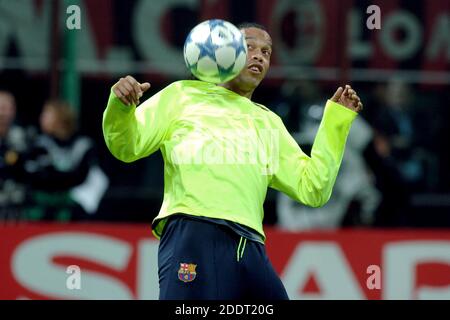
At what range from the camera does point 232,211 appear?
6215 mm

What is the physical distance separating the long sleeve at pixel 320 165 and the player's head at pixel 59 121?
430cm

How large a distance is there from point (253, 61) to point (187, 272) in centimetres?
117

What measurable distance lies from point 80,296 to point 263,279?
374 cm

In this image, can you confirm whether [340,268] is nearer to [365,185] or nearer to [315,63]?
[365,185]

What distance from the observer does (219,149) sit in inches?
247

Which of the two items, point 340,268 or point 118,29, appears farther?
point 118,29

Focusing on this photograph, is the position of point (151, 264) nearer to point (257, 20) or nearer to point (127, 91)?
point (257, 20)

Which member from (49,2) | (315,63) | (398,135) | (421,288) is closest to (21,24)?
(49,2)

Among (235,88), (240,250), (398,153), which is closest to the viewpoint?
(240,250)

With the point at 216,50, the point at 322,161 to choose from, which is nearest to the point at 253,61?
the point at 216,50

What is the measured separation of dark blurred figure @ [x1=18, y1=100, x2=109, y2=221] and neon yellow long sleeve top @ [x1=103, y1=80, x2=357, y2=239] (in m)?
4.12

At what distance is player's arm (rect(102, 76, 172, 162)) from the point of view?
20.2ft

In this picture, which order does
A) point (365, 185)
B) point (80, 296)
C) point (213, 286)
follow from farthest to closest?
point (365, 185) → point (80, 296) → point (213, 286)

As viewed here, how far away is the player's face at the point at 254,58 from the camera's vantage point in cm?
661
